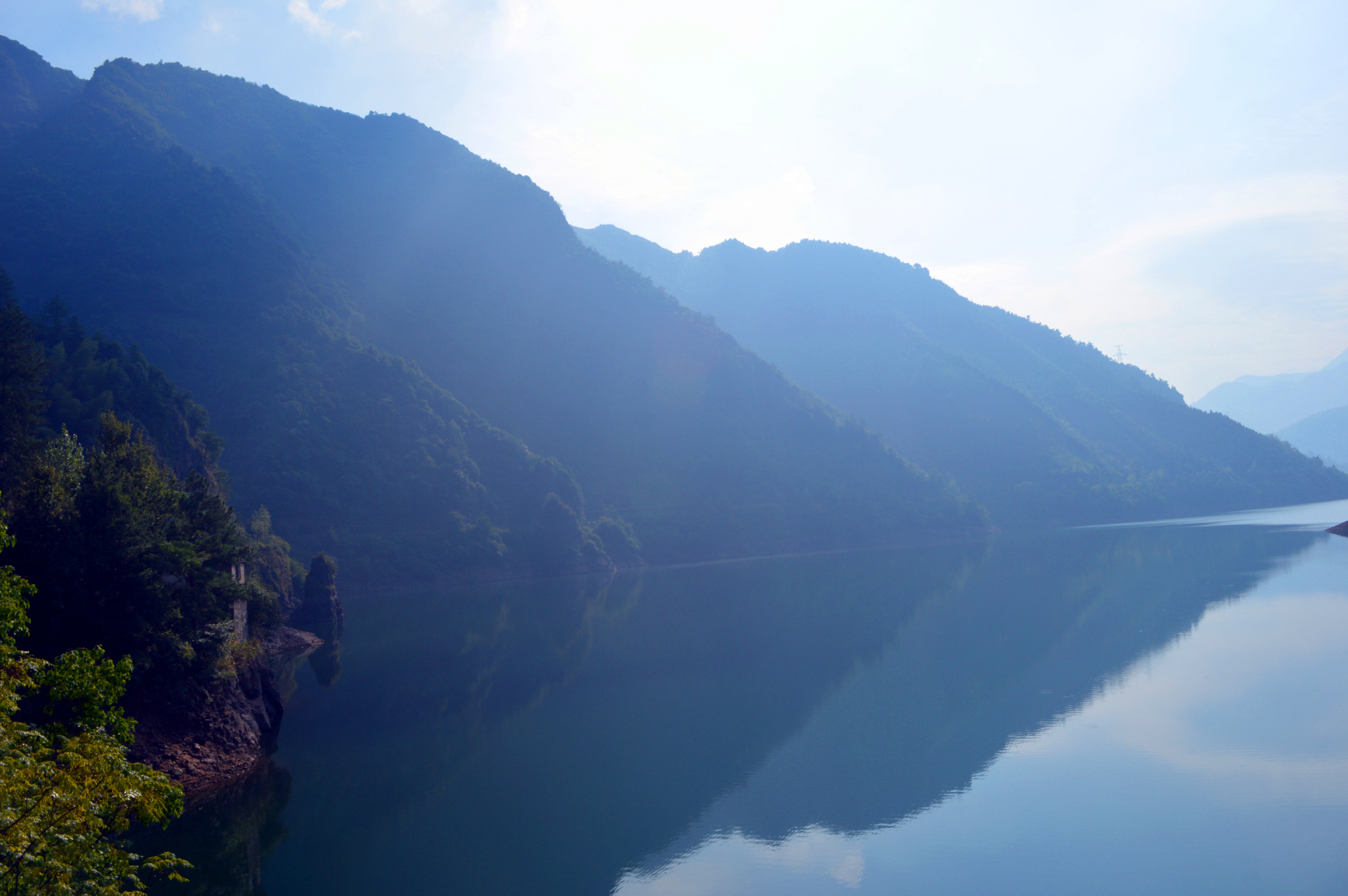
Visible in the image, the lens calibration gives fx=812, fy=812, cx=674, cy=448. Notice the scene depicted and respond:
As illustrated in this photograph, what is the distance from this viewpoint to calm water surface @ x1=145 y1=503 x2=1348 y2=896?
52.5 feet

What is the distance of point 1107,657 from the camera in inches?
1341

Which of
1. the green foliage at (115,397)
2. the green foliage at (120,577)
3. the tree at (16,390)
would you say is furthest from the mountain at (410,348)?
the green foliage at (120,577)

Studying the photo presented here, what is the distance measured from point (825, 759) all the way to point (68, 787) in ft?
63.0

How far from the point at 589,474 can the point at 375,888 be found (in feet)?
322

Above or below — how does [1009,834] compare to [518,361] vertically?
below

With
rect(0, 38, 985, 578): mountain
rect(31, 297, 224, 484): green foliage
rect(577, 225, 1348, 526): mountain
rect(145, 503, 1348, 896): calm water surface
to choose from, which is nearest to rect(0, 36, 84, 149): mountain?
rect(0, 38, 985, 578): mountain

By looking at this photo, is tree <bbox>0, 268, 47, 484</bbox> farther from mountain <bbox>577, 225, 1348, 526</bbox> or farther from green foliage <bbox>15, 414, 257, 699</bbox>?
mountain <bbox>577, 225, 1348, 526</bbox>

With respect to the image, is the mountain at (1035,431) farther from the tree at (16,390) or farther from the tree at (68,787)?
the tree at (68,787)

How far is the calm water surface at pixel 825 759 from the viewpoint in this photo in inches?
631

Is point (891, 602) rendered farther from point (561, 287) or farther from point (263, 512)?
point (561, 287)

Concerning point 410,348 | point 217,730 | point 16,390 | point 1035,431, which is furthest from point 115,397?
point 1035,431

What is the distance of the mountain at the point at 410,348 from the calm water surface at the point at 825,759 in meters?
42.8

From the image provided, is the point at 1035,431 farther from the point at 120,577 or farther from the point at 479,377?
the point at 120,577

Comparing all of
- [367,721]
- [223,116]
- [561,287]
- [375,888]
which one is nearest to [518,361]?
[561,287]
